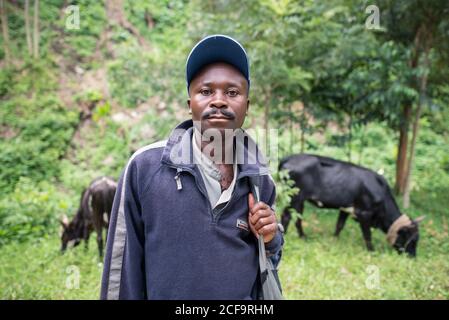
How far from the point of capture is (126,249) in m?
1.58

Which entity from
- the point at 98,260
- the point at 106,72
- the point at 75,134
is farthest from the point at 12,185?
the point at 106,72

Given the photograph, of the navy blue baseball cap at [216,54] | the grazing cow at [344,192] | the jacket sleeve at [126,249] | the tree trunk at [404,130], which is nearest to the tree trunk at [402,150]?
the tree trunk at [404,130]

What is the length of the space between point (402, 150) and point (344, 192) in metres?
3.97

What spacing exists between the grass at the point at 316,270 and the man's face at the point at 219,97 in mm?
4103

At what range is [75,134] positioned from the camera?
1209cm

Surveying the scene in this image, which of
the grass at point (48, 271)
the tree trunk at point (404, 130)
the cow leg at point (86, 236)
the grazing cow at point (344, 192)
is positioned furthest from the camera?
the tree trunk at point (404, 130)

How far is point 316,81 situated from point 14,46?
9.94 meters

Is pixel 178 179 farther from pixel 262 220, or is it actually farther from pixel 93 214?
pixel 93 214

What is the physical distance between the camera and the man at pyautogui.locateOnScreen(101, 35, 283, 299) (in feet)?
5.13

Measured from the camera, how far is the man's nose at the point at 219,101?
5.33 ft

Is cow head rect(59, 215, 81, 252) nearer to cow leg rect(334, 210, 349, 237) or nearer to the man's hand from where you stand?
cow leg rect(334, 210, 349, 237)

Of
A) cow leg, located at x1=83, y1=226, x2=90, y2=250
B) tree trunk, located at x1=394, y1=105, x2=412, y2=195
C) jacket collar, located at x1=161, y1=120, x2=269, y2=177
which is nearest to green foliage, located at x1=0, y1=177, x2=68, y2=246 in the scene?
cow leg, located at x1=83, y1=226, x2=90, y2=250

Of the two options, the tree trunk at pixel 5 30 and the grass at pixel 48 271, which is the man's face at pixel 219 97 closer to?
the grass at pixel 48 271

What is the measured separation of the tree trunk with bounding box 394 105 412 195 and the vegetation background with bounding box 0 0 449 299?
32mm
